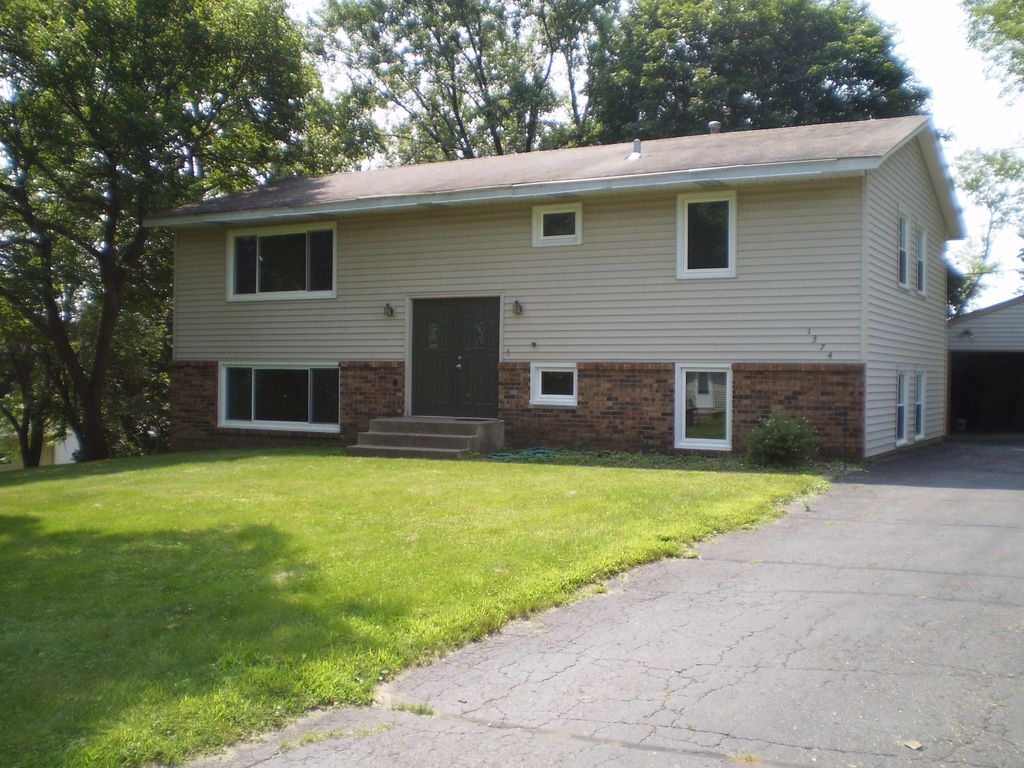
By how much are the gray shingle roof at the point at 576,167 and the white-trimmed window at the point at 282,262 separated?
62 cm

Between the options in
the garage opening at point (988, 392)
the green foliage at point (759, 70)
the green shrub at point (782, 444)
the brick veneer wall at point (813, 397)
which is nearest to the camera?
the green shrub at point (782, 444)

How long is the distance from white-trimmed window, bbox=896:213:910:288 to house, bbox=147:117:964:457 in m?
0.05

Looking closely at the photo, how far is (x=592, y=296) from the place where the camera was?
14445 millimetres

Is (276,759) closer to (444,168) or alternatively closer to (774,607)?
(774,607)

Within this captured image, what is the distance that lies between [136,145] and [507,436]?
10172 mm

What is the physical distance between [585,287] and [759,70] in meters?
17.9

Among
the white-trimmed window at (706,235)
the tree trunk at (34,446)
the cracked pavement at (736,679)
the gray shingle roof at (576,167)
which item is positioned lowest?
the tree trunk at (34,446)

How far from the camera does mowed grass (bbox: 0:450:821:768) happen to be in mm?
3833

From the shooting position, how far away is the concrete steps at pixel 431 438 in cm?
1402

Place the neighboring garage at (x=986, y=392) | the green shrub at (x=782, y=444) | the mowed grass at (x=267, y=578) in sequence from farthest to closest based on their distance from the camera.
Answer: the neighboring garage at (x=986, y=392) → the green shrub at (x=782, y=444) → the mowed grass at (x=267, y=578)

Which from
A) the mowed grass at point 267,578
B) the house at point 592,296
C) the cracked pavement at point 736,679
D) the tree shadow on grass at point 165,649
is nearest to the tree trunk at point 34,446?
the house at point 592,296

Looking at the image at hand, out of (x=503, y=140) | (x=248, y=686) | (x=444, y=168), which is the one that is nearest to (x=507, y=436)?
(x=444, y=168)

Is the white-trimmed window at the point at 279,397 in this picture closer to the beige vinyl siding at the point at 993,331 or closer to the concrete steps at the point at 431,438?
the concrete steps at the point at 431,438

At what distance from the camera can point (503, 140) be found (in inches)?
1380
